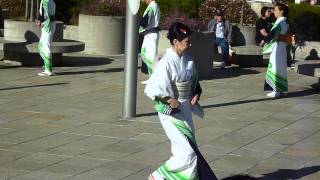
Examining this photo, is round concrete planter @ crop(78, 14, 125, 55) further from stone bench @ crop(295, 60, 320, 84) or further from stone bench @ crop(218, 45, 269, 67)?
stone bench @ crop(295, 60, 320, 84)

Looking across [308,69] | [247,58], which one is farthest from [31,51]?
[308,69]

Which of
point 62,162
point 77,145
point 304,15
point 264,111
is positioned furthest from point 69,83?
point 304,15

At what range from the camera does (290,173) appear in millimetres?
8102

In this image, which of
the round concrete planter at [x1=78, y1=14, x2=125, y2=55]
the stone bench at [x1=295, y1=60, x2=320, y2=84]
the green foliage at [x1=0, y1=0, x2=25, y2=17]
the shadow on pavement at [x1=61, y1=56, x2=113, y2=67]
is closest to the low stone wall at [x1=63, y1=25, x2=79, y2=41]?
the round concrete planter at [x1=78, y1=14, x2=125, y2=55]

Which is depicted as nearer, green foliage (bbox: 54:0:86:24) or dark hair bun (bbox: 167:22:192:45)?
dark hair bun (bbox: 167:22:192:45)

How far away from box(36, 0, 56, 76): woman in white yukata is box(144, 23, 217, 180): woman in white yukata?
8.36 meters

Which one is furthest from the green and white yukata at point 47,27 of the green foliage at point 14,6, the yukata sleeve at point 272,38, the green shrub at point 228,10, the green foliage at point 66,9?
the green foliage at point 14,6

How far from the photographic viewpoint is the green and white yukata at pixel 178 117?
6.78 m

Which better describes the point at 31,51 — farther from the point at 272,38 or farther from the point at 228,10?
the point at 228,10

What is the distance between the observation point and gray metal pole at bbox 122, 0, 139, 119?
432 inches

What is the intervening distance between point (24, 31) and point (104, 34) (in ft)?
7.58

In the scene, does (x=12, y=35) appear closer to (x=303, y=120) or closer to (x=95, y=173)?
(x=303, y=120)

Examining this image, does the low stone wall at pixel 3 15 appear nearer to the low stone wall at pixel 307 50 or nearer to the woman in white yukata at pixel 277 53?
the low stone wall at pixel 307 50

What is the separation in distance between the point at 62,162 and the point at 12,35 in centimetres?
1071
